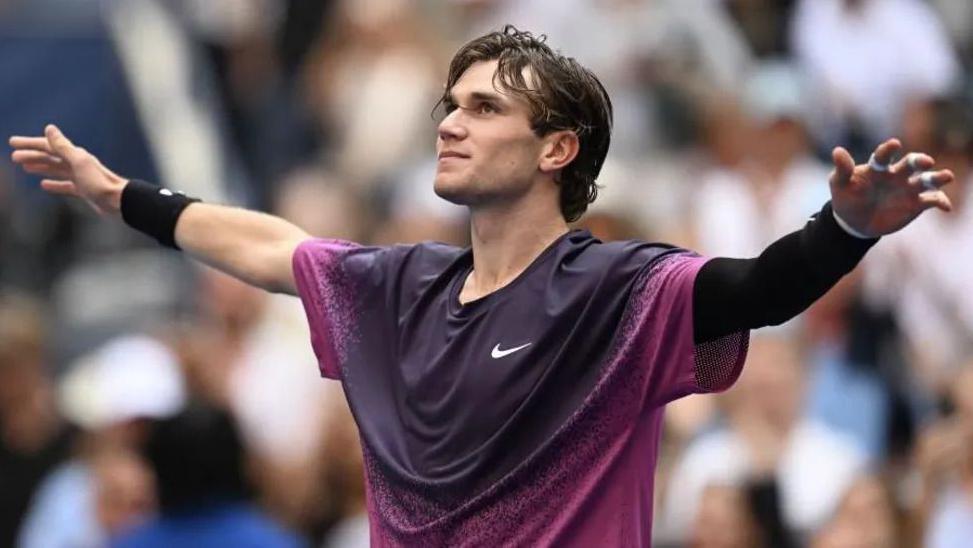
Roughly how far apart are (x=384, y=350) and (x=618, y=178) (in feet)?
15.9

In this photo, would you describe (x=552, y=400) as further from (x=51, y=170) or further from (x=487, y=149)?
(x=51, y=170)

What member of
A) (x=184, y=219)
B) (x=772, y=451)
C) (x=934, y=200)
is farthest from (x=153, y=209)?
(x=772, y=451)

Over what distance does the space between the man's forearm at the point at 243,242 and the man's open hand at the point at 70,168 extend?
206 mm

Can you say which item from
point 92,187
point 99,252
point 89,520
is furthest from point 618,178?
point 92,187

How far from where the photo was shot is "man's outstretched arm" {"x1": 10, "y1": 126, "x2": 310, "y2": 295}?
5.75 meters

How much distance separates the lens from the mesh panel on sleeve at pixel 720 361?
491 cm

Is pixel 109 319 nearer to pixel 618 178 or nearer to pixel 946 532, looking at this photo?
pixel 618 178

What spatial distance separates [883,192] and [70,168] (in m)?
2.24

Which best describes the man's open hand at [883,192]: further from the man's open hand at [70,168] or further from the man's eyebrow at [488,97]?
the man's open hand at [70,168]

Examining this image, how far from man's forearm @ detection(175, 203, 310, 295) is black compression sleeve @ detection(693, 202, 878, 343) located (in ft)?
4.13

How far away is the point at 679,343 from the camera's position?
16.1 feet

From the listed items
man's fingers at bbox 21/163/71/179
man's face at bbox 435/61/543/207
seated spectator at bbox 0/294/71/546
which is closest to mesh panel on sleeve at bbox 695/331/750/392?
man's face at bbox 435/61/543/207

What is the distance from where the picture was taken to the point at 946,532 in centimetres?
775

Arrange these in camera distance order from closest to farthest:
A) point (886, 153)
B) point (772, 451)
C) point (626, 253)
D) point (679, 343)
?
1. point (886, 153)
2. point (679, 343)
3. point (626, 253)
4. point (772, 451)
